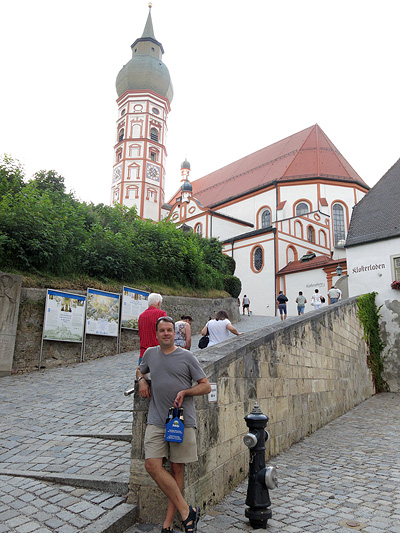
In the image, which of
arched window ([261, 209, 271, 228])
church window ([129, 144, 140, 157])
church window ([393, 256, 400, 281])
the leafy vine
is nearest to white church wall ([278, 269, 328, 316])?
arched window ([261, 209, 271, 228])

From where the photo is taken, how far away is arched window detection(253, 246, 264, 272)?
35031 millimetres

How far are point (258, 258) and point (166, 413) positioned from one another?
107ft

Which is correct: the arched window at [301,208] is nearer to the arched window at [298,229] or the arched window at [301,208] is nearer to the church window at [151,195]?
the arched window at [298,229]

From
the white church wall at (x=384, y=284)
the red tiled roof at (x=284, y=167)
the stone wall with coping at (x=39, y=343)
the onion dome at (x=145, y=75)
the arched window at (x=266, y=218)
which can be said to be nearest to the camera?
the stone wall with coping at (x=39, y=343)

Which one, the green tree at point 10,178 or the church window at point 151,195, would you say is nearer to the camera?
the green tree at point 10,178

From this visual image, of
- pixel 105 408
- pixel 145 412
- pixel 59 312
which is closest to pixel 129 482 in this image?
pixel 145 412

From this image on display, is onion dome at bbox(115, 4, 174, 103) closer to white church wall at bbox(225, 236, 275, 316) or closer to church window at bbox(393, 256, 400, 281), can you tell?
white church wall at bbox(225, 236, 275, 316)

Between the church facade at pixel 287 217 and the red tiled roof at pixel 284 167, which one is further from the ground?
the red tiled roof at pixel 284 167

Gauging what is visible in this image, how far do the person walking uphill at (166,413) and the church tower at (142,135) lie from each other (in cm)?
4331

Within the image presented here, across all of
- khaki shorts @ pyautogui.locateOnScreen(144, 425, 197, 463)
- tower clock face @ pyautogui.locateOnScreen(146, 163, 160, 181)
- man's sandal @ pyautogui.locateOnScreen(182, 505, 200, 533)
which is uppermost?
tower clock face @ pyautogui.locateOnScreen(146, 163, 160, 181)

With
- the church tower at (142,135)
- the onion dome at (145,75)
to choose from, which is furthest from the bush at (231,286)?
the onion dome at (145,75)

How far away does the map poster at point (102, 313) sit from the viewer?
1230 centimetres

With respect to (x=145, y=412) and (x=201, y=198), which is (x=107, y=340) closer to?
(x=145, y=412)

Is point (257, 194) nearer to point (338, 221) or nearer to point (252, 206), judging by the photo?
point (252, 206)
